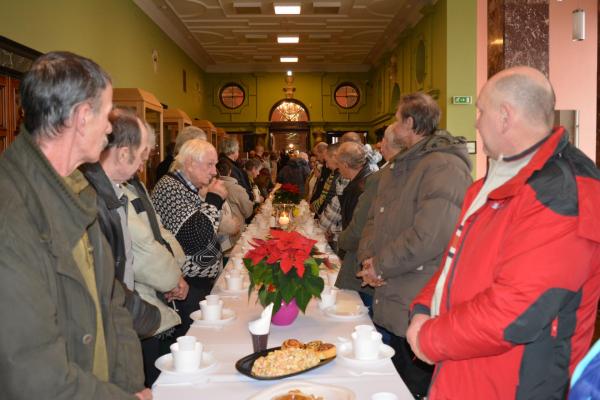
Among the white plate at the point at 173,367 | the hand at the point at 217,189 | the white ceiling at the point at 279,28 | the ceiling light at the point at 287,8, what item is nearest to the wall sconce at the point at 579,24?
the white ceiling at the point at 279,28

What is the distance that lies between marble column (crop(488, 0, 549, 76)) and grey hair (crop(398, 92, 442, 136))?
7.39ft

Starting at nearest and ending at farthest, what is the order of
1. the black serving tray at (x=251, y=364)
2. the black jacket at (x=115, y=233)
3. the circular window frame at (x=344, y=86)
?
the black serving tray at (x=251, y=364) → the black jacket at (x=115, y=233) → the circular window frame at (x=344, y=86)

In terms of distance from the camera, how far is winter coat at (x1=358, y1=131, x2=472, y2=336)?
3100 millimetres

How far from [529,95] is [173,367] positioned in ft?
4.80

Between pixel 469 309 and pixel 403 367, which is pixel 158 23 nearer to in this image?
pixel 403 367

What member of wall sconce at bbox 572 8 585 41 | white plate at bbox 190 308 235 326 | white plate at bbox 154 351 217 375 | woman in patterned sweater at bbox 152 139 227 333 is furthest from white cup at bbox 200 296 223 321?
wall sconce at bbox 572 8 585 41

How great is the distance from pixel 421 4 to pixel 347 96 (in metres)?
8.16

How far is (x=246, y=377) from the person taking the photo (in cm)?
209

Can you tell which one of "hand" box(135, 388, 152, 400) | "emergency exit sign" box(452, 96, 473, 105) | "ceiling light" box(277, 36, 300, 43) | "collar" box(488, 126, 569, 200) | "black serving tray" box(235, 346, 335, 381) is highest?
"ceiling light" box(277, 36, 300, 43)

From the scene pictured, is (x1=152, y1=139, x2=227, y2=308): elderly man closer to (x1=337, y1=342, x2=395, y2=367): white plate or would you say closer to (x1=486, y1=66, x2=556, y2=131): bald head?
(x1=337, y1=342, x2=395, y2=367): white plate

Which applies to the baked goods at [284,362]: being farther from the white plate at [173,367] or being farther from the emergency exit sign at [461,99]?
the emergency exit sign at [461,99]

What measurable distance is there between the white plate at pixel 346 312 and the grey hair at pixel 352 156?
2131 mm

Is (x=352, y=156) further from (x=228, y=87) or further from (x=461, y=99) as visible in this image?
(x=228, y=87)

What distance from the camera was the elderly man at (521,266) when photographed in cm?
162
